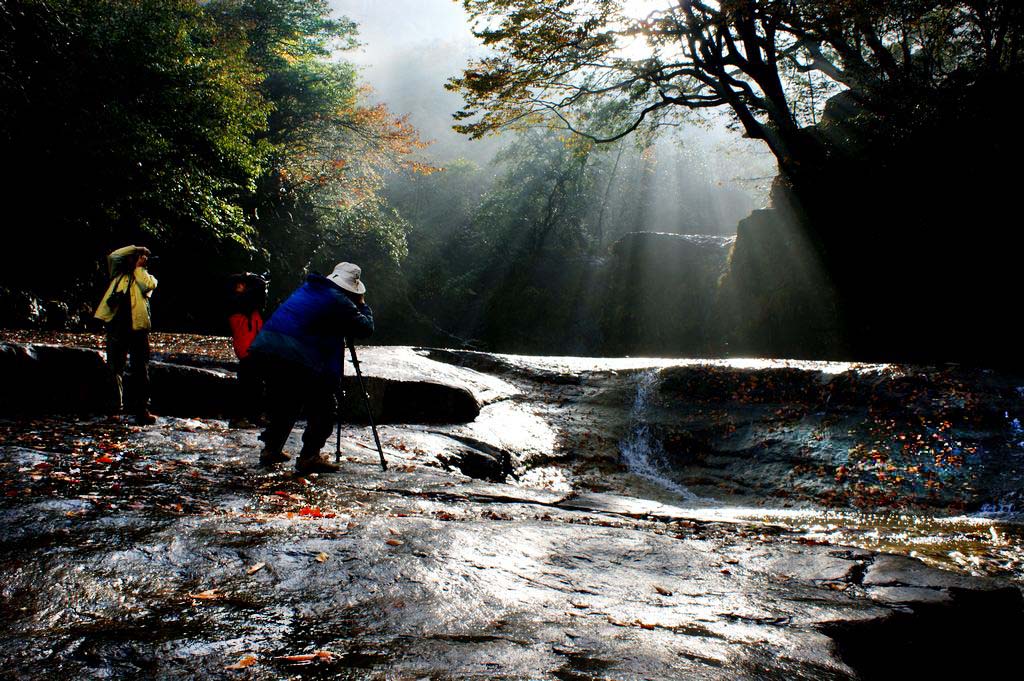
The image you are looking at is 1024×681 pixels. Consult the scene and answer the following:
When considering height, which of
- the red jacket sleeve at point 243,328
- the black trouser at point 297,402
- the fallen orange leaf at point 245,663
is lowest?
the fallen orange leaf at point 245,663

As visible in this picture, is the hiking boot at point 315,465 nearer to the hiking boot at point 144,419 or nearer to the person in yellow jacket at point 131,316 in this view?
the hiking boot at point 144,419

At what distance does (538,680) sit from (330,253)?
2703cm

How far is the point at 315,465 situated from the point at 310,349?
107 centimetres

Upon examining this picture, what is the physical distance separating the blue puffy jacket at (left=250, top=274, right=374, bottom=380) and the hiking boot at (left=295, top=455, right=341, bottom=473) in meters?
0.79

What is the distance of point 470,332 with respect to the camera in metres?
35.7

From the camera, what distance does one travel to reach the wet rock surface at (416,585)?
2.00 meters

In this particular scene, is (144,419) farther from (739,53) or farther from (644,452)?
(739,53)

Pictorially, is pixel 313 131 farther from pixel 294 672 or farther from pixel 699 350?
pixel 294 672

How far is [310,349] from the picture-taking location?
16.4 feet

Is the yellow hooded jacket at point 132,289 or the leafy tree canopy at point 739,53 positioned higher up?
the leafy tree canopy at point 739,53

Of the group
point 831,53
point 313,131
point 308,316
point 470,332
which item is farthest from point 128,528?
point 470,332

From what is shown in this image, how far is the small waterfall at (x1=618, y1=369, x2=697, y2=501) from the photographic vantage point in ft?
28.8

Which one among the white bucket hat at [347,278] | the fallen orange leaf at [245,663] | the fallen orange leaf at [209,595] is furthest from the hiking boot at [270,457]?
the fallen orange leaf at [245,663]

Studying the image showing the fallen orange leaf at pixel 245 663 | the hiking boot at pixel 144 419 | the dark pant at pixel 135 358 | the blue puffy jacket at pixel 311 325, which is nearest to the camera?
the fallen orange leaf at pixel 245 663
